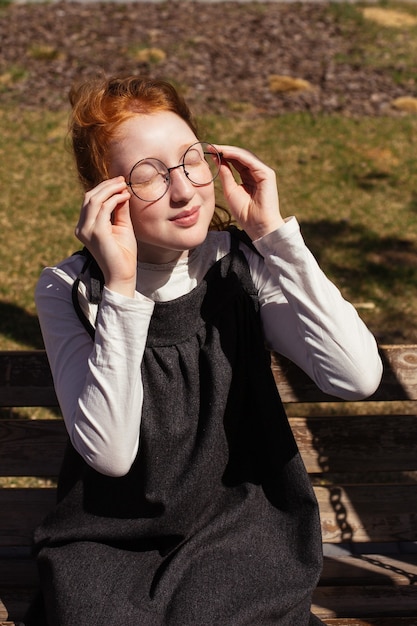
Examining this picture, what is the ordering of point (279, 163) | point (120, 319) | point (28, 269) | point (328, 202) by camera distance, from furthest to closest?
1. point (279, 163)
2. point (328, 202)
3. point (28, 269)
4. point (120, 319)

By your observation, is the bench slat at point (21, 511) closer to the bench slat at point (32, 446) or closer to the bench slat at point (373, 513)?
the bench slat at point (32, 446)

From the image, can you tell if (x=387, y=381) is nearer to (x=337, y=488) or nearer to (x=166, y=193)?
(x=337, y=488)

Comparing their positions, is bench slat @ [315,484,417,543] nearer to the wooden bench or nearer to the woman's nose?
the wooden bench

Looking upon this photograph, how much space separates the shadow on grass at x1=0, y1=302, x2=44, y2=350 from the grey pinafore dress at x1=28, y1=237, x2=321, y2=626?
9.19ft

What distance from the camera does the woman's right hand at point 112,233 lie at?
7.15 ft

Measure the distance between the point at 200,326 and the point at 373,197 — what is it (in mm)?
4676

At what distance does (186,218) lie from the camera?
227 cm

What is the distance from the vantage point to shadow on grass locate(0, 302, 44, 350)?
531cm

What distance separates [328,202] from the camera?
6762mm

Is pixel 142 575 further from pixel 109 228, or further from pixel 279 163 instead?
pixel 279 163

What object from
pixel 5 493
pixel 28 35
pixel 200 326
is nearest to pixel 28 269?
pixel 5 493

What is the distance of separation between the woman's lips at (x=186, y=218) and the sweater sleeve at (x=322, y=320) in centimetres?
19

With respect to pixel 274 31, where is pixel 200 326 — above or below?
above

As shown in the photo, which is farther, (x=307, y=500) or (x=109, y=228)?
(x=307, y=500)
